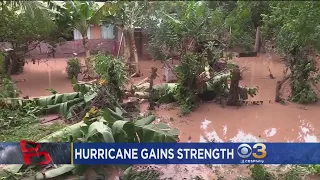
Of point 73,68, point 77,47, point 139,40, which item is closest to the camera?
point 73,68

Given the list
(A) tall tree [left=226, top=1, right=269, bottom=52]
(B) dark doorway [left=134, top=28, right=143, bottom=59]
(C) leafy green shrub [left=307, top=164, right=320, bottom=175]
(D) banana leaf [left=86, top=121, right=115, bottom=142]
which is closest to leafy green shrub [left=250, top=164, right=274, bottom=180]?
(C) leafy green shrub [left=307, top=164, right=320, bottom=175]

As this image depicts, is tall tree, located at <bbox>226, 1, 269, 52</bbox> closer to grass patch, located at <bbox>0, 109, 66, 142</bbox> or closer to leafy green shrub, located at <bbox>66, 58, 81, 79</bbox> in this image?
leafy green shrub, located at <bbox>66, 58, 81, 79</bbox>

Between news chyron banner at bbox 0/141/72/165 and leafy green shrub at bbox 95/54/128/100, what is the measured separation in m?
2.82

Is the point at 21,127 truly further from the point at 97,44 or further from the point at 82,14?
the point at 97,44

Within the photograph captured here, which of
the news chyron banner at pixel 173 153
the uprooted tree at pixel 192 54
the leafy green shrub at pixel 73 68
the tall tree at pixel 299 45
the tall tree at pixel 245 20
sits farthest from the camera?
the tall tree at pixel 245 20

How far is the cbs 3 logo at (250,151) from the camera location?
17.7ft

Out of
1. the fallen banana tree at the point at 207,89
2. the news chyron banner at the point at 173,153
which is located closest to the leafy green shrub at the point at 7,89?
the fallen banana tree at the point at 207,89

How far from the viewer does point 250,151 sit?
5461mm

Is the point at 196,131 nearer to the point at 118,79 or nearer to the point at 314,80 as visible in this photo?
the point at 118,79

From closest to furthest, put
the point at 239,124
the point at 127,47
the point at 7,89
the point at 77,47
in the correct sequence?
the point at 239,124 < the point at 7,89 < the point at 127,47 < the point at 77,47

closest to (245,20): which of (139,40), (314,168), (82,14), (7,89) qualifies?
(139,40)

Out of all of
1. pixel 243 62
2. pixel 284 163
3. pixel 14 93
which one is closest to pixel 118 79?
pixel 14 93

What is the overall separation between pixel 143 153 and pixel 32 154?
73.2 inches

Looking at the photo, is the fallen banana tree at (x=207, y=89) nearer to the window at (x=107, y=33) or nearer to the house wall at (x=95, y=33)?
the window at (x=107, y=33)
